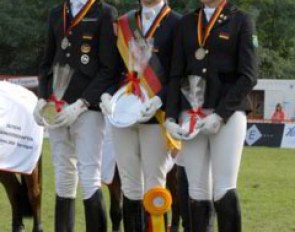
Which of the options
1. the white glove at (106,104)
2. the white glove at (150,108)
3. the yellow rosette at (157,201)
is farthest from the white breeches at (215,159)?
the white glove at (106,104)

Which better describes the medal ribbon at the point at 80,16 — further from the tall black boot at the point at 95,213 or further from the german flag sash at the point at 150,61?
the tall black boot at the point at 95,213

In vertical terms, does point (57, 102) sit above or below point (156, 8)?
below

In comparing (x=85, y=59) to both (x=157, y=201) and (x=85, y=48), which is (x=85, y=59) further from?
(x=157, y=201)

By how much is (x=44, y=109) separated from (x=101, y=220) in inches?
33.7

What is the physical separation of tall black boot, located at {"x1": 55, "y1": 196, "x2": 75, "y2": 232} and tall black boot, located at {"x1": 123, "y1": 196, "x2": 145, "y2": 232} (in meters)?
0.44

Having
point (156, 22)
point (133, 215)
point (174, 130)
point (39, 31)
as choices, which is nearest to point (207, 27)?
point (156, 22)

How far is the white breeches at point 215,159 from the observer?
4418mm

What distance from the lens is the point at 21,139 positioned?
666 centimetres

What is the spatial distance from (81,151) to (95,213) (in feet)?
1.45

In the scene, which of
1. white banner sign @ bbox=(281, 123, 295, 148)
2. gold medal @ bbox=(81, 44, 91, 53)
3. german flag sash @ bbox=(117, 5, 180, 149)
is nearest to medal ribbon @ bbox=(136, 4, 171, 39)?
german flag sash @ bbox=(117, 5, 180, 149)

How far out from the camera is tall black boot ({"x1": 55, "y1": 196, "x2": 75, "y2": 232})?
5.04 m

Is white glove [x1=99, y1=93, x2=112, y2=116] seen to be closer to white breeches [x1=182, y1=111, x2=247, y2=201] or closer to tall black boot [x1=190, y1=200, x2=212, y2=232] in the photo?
white breeches [x1=182, y1=111, x2=247, y2=201]

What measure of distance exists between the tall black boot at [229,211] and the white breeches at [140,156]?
487mm

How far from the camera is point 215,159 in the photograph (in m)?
4.45
